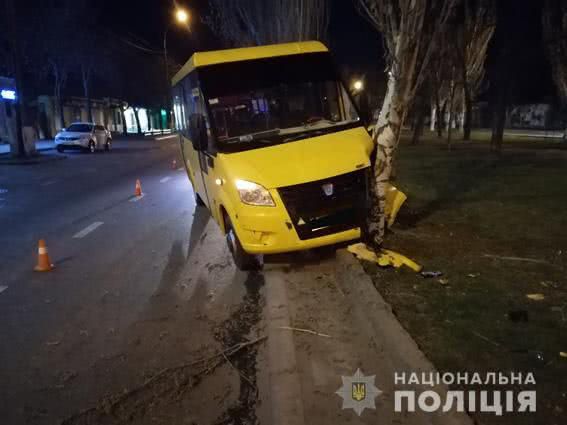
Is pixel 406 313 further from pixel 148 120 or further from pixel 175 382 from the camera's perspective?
pixel 148 120

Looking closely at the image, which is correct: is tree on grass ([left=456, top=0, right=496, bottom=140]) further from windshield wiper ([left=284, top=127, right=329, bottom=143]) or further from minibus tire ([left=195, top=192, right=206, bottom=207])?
windshield wiper ([left=284, top=127, right=329, bottom=143])

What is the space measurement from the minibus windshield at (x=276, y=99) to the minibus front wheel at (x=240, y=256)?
1189 millimetres

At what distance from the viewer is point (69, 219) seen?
11016 mm

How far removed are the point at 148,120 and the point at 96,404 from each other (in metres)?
82.0

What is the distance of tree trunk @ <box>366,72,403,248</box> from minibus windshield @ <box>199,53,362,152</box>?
0.49 meters

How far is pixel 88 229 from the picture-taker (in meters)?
10.0

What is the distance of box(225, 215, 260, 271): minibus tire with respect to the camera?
6926 millimetres

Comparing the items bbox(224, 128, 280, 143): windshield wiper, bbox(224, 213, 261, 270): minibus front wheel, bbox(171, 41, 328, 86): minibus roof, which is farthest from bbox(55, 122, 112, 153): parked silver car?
bbox(224, 213, 261, 270): minibus front wheel

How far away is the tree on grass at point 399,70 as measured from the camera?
22.0 feet

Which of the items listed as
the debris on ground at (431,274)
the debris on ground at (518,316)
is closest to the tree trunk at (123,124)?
the debris on ground at (431,274)

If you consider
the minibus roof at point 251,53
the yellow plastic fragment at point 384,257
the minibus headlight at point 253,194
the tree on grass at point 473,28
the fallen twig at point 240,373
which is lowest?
the fallen twig at point 240,373

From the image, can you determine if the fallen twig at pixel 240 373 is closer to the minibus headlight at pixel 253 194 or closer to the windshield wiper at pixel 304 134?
the minibus headlight at pixel 253 194

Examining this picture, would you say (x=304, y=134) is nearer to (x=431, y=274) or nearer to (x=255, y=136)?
(x=255, y=136)

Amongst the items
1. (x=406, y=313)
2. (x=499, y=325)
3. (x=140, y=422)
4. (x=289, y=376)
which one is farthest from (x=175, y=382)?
(x=499, y=325)
